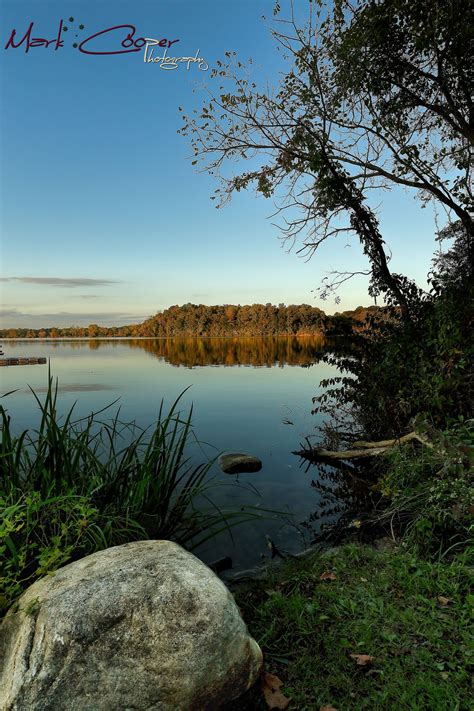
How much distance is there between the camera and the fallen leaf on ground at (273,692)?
2.54 metres

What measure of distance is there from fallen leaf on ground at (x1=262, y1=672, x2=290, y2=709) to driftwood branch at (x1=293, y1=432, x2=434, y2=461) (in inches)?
144

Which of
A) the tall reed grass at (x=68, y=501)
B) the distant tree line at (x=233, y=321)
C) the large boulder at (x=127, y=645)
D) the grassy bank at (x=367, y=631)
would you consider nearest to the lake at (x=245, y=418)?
the tall reed grass at (x=68, y=501)

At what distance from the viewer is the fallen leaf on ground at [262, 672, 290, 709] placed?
8.35 feet

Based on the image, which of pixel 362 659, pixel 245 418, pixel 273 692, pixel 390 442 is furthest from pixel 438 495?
pixel 245 418

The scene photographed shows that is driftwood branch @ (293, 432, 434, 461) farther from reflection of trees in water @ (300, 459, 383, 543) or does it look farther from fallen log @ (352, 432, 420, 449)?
reflection of trees in water @ (300, 459, 383, 543)

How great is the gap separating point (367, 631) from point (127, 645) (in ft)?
6.20

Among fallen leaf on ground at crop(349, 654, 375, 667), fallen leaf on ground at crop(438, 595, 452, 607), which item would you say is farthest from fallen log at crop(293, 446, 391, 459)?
fallen leaf on ground at crop(349, 654, 375, 667)

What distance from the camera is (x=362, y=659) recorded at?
2789 mm

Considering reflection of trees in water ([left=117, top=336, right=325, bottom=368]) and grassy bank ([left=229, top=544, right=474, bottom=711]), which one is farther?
reflection of trees in water ([left=117, top=336, right=325, bottom=368])

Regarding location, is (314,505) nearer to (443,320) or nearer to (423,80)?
(443,320)

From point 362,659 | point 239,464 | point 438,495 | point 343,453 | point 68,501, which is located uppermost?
point 68,501

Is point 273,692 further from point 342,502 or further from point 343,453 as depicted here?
point 343,453

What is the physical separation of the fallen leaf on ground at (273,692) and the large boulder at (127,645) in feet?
1.11

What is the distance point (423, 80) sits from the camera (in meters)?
9.24
